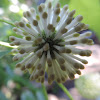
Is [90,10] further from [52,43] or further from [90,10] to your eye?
[52,43]


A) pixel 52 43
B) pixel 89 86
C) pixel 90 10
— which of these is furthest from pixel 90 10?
pixel 89 86

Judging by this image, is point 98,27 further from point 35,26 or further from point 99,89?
point 99,89

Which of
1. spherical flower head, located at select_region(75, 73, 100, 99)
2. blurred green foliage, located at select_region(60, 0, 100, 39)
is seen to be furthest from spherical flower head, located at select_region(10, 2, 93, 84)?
spherical flower head, located at select_region(75, 73, 100, 99)

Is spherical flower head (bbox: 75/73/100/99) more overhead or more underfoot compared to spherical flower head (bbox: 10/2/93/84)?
more underfoot

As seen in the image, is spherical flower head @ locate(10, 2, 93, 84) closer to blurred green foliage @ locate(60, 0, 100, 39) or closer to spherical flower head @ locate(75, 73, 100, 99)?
blurred green foliage @ locate(60, 0, 100, 39)

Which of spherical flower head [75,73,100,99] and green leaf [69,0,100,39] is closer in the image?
green leaf [69,0,100,39]

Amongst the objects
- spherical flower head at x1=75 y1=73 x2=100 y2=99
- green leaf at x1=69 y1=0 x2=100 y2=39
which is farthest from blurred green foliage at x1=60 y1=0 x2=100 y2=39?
spherical flower head at x1=75 y1=73 x2=100 y2=99
